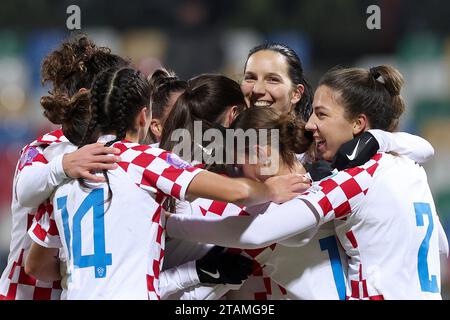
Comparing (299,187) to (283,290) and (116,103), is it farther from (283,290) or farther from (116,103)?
(116,103)

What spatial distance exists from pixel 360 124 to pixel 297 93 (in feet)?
2.41

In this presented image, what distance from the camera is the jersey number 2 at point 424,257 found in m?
2.89

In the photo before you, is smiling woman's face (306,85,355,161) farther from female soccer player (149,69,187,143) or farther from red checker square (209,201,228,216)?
female soccer player (149,69,187,143)

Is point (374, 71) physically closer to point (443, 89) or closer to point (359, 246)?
point (359, 246)

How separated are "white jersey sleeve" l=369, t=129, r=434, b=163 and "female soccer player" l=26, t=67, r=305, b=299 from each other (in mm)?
382

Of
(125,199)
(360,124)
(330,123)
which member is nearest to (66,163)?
(125,199)

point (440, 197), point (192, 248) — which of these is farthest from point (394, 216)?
point (440, 197)

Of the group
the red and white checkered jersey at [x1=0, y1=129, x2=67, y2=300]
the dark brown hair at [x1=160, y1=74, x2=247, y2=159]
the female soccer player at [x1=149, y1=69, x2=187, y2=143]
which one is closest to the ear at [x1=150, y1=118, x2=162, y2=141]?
the female soccer player at [x1=149, y1=69, x2=187, y2=143]

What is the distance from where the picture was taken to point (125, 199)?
8.76ft

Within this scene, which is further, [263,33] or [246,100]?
[263,33]

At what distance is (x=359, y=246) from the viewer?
2.86m

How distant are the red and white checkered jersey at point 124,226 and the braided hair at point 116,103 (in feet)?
0.29

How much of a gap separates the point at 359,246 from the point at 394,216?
0.51ft

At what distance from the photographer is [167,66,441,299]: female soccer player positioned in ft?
9.05
